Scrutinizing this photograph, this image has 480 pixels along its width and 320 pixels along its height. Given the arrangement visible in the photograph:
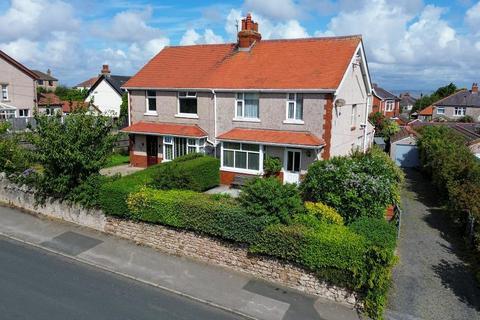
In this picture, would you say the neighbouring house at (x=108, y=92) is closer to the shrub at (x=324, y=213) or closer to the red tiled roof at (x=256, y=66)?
the red tiled roof at (x=256, y=66)

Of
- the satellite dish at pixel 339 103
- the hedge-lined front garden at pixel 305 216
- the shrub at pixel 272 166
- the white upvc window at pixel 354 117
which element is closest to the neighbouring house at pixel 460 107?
the white upvc window at pixel 354 117

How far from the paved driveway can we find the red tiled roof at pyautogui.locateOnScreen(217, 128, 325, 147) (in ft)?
18.9

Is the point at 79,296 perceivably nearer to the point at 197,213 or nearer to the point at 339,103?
the point at 197,213

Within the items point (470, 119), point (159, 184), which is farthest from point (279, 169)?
point (470, 119)

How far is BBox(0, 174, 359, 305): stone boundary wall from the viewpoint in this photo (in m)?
11.4

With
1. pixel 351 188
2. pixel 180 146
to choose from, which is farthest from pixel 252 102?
pixel 351 188

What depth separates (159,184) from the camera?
611 inches

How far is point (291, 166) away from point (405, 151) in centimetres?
1556

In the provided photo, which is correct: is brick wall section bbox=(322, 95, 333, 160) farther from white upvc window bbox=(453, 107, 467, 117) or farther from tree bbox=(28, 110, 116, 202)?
white upvc window bbox=(453, 107, 467, 117)

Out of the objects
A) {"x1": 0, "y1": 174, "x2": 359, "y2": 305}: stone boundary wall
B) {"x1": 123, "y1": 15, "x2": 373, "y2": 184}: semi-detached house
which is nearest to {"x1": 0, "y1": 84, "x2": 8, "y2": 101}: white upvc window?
{"x1": 123, "y1": 15, "x2": 373, "y2": 184}: semi-detached house

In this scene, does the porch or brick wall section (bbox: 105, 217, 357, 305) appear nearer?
brick wall section (bbox: 105, 217, 357, 305)

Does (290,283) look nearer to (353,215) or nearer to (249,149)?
(353,215)

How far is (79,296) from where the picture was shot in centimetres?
1048

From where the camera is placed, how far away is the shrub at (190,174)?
51.7 feet
